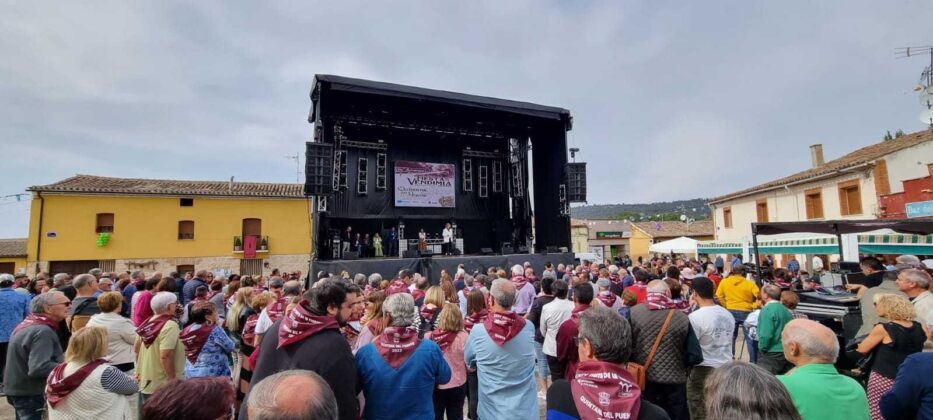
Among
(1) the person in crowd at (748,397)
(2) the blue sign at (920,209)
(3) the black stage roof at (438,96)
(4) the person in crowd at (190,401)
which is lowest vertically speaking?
(1) the person in crowd at (748,397)

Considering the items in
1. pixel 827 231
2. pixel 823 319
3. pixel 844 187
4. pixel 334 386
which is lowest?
pixel 823 319

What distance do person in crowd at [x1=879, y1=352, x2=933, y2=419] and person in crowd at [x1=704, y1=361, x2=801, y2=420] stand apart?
4.13ft

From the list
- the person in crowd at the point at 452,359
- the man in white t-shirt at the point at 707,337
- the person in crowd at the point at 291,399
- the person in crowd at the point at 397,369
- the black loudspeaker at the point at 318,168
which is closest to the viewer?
the person in crowd at the point at 291,399

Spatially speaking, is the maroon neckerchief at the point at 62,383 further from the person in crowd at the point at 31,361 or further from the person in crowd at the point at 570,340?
the person in crowd at the point at 570,340

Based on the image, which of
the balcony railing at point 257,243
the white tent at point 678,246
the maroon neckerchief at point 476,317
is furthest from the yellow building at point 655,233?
the maroon neckerchief at point 476,317

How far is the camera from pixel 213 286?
572cm

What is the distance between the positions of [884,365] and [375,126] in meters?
13.8

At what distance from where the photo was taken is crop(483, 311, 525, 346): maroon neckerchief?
2.66m

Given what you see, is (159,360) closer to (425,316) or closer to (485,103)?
(425,316)

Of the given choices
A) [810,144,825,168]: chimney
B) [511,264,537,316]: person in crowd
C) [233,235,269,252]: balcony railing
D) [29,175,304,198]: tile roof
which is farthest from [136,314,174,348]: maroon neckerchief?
[810,144,825,168]: chimney

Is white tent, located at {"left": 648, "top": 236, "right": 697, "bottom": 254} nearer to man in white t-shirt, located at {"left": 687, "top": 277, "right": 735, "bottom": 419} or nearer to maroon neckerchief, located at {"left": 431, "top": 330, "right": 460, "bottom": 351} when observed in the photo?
man in white t-shirt, located at {"left": 687, "top": 277, "right": 735, "bottom": 419}

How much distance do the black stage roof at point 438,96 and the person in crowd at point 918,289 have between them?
1095cm

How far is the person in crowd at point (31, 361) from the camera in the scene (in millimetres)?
2957

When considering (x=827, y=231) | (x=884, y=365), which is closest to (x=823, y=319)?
(x=884, y=365)
